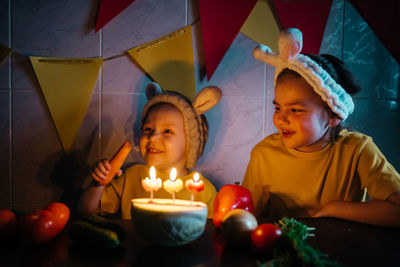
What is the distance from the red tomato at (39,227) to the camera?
0.64 metres

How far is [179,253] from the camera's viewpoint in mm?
626

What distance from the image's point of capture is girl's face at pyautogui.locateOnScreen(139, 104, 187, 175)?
1.25 m

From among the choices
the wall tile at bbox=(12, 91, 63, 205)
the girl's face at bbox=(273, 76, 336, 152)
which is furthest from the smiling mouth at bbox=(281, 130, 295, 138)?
the wall tile at bbox=(12, 91, 63, 205)

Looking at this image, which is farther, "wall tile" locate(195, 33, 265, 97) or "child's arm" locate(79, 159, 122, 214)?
"wall tile" locate(195, 33, 265, 97)

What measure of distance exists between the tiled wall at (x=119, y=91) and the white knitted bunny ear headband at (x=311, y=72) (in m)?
0.48

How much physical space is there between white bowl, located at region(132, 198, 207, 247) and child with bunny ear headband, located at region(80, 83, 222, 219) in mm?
630

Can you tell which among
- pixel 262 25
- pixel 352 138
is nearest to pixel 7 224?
pixel 352 138

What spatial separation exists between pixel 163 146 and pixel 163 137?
0.12 ft

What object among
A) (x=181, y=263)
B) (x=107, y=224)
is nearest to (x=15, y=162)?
(x=107, y=224)

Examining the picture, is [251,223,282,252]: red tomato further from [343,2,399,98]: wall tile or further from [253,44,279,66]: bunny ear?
[343,2,399,98]: wall tile

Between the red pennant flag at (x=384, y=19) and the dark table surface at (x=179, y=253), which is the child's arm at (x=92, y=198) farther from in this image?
the red pennant flag at (x=384, y=19)

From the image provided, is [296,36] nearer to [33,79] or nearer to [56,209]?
[56,209]

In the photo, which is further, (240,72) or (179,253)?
(240,72)

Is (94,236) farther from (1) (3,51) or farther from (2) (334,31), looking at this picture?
(2) (334,31)
